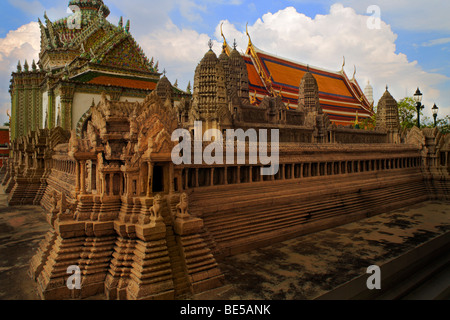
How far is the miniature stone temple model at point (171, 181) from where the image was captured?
846 cm

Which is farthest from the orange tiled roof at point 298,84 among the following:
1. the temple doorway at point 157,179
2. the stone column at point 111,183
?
the stone column at point 111,183

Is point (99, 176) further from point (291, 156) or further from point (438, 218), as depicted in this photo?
point (438, 218)

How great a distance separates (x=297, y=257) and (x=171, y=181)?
508cm

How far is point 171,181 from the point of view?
986 centimetres

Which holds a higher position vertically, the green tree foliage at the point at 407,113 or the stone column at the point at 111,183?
the green tree foliage at the point at 407,113

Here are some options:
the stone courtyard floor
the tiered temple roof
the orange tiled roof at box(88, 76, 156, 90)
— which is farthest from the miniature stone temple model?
the tiered temple roof

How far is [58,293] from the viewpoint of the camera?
8.02 metres

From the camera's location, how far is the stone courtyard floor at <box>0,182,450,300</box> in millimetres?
8555

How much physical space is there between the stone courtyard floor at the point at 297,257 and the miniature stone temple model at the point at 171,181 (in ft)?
1.80

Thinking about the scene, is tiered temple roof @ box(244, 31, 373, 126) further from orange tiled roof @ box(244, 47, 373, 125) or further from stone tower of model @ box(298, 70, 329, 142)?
stone tower of model @ box(298, 70, 329, 142)

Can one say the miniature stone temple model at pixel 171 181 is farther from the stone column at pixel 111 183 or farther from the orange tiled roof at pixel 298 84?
the orange tiled roof at pixel 298 84

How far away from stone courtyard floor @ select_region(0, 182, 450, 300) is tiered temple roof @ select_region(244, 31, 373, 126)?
26.0 m

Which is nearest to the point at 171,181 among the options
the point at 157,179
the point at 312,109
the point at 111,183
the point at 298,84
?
the point at 157,179
